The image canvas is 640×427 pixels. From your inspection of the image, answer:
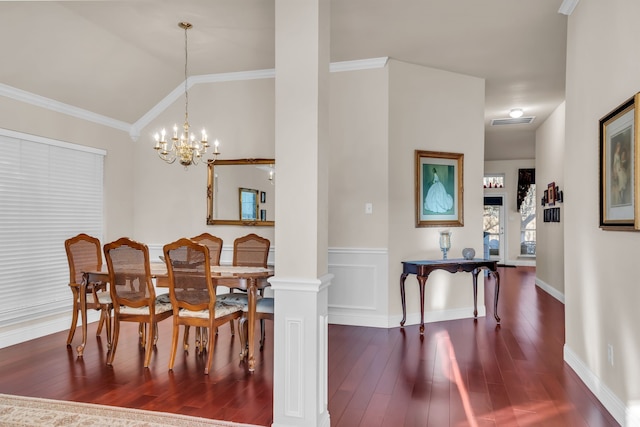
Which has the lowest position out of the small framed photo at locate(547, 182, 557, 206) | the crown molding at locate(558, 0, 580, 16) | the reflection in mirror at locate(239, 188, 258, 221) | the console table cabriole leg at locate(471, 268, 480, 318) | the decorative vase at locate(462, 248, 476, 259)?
the console table cabriole leg at locate(471, 268, 480, 318)

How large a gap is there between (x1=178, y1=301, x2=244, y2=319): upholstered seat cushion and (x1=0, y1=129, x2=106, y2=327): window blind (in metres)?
1.96

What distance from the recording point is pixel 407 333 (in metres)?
4.62

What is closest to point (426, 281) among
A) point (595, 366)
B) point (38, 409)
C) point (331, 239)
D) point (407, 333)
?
point (407, 333)

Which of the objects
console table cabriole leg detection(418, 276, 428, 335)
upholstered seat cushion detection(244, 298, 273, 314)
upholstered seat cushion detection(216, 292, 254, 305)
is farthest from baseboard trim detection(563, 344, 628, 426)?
upholstered seat cushion detection(216, 292, 254, 305)

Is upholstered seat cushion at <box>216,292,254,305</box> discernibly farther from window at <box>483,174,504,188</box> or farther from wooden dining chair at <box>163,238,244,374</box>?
window at <box>483,174,504,188</box>

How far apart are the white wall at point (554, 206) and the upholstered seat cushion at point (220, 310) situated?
4710 mm

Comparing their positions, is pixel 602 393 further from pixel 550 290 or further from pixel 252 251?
pixel 550 290

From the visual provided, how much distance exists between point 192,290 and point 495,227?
947 centimetres

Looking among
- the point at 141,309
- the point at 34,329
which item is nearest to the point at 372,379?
the point at 141,309

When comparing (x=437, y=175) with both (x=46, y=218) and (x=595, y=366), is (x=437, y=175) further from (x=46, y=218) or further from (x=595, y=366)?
(x=46, y=218)

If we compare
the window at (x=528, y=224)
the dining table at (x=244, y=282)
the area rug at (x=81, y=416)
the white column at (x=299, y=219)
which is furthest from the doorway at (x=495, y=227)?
the area rug at (x=81, y=416)

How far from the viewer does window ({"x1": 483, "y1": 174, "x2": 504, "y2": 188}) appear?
36.3 feet

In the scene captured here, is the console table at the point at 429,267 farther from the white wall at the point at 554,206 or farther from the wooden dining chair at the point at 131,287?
the wooden dining chair at the point at 131,287

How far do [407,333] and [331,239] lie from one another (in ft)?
4.28
